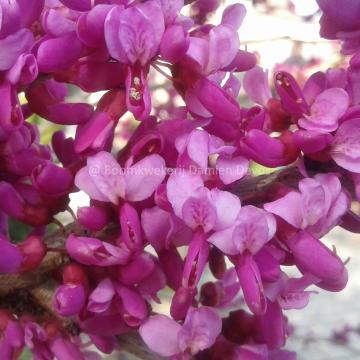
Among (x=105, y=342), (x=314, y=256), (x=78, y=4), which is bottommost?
(x=105, y=342)

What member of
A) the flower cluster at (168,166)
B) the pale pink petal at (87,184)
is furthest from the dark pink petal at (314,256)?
the pale pink petal at (87,184)

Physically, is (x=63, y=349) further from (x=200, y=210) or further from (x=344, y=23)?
(x=344, y=23)

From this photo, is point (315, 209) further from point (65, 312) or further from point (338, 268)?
point (65, 312)

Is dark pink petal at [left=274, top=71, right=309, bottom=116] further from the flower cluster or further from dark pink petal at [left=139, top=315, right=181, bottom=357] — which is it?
dark pink petal at [left=139, top=315, right=181, bottom=357]

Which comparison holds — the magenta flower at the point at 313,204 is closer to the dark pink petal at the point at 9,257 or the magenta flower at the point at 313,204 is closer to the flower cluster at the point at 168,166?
the flower cluster at the point at 168,166

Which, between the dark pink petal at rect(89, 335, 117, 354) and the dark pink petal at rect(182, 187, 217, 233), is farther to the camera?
the dark pink petal at rect(89, 335, 117, 354)

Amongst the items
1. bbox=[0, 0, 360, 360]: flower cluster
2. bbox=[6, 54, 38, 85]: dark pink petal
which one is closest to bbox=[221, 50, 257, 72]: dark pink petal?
bbox=[0, 0, 360, 360]: flower cluster

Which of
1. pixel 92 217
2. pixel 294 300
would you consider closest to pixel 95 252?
pixel 92 217
